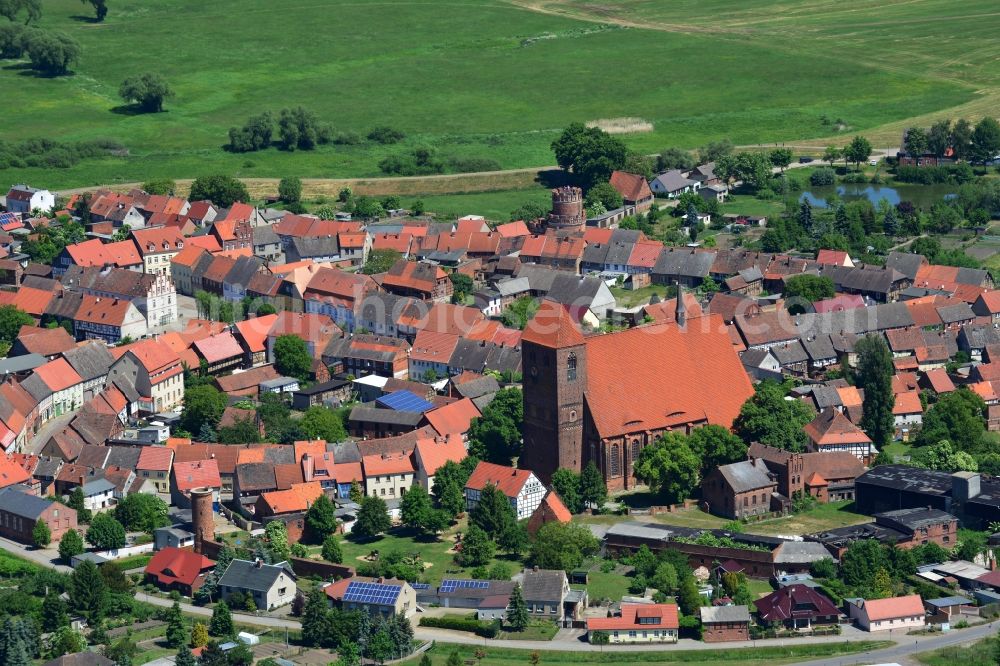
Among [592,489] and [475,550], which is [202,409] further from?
[592,489]

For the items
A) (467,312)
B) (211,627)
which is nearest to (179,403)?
(467,312)

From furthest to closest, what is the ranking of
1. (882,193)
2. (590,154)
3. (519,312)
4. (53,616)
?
1. (882,193)
2. (590,154)
3. (519,312)
4. (53,616)

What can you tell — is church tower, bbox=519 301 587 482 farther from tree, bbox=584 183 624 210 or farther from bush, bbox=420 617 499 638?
tree, bbox=584 183 624 210

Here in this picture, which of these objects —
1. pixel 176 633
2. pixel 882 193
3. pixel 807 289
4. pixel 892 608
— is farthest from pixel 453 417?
pixel 882 193

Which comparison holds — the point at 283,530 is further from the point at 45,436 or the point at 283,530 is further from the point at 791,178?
the point at 791,178

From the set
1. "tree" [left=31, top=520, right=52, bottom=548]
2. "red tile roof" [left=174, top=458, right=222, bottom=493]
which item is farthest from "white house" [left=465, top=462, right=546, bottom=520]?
"tree" [left=31, top=520, right=52, bottom=548]

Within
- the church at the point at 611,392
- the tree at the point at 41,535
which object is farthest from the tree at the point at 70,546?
the church at the point at 611,392

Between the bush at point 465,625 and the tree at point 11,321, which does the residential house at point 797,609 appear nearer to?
the bush at point 465,625
